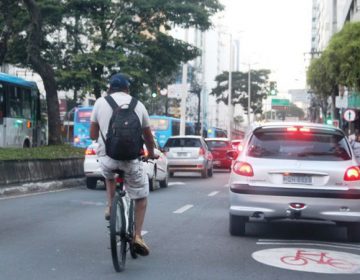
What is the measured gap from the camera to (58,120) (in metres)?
23.8

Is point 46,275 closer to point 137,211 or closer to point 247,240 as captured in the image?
point 137,211

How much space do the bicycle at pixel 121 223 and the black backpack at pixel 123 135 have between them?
0.31m

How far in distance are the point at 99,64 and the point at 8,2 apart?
6113 mm

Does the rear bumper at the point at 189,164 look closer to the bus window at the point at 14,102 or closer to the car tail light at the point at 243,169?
the bus window at the point at 14,102

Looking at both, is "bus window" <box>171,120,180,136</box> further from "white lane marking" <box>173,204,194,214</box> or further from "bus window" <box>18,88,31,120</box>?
"white lane marking" <box>173,204,194,214</box>

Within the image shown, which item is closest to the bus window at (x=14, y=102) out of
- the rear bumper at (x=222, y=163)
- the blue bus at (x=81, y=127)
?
Result: the rear bumper at (x=222, y=163)

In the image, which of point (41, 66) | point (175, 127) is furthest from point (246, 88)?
point (41, 66)

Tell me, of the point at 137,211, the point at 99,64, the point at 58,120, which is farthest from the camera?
the point at 99,64

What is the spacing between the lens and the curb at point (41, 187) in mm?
15238

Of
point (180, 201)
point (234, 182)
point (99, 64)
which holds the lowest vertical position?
point (180, 201)

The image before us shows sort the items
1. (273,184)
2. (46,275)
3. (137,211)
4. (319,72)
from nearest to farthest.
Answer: (46,275), (137,211), (273,184), (319,72)

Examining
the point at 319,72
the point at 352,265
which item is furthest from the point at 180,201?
the point at 319,72

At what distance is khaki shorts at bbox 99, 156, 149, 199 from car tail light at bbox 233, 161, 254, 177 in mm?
2173

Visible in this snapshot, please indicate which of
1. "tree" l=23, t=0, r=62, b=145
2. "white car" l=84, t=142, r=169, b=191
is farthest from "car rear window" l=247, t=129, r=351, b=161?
"tree" l=23, t=0, r=62, b=145
